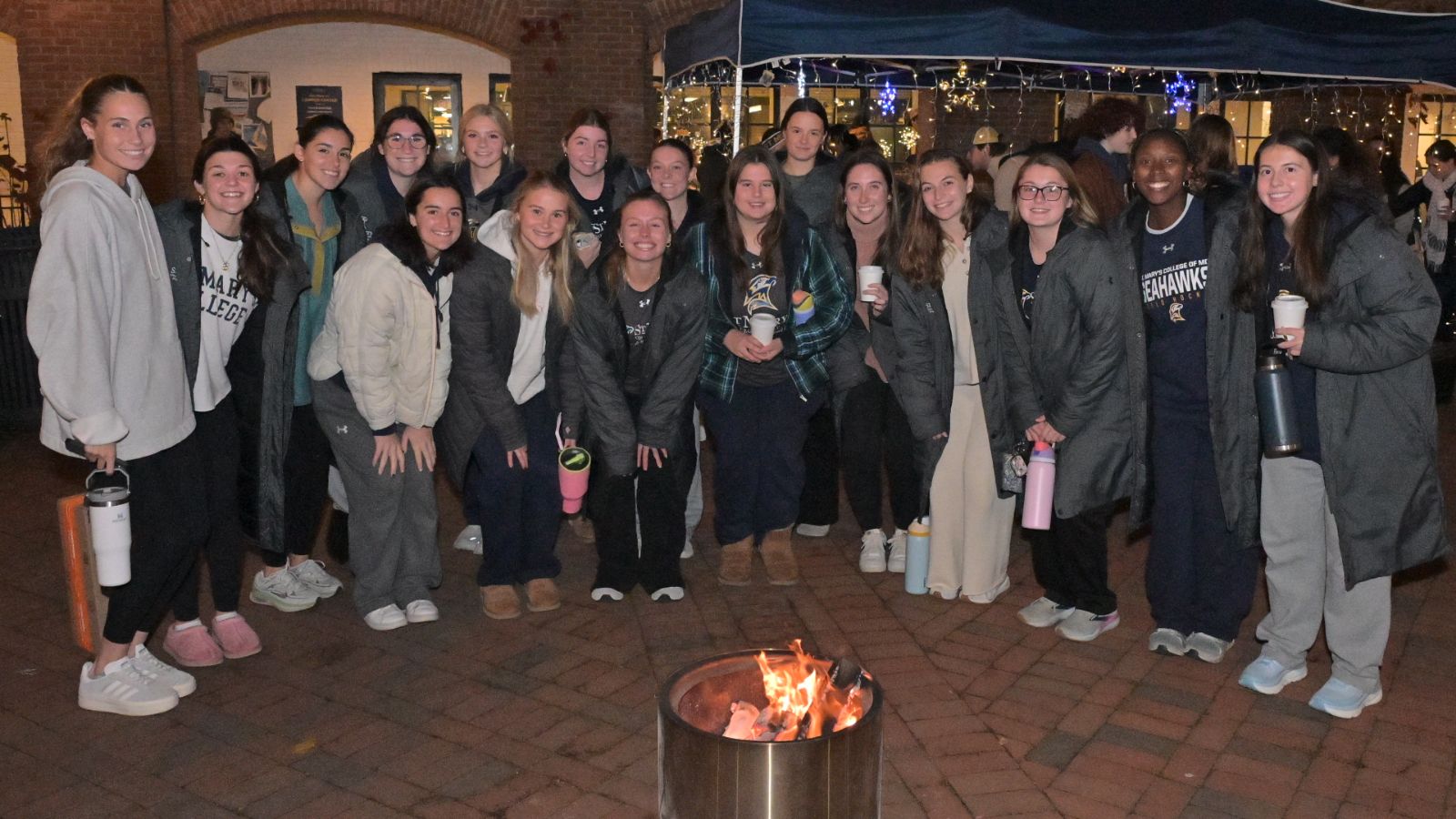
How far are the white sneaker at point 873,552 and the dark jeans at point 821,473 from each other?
46 cm

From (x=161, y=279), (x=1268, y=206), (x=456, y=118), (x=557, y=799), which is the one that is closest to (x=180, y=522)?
(x=161, y=279)

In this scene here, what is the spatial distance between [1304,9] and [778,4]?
429 centimetres

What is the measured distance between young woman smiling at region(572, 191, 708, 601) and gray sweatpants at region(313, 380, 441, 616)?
0.78 metres

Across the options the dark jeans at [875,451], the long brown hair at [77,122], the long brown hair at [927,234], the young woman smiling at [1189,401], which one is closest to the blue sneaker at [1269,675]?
the young woman smiling at [1189,401]

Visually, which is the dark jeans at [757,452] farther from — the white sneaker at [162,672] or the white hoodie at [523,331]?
the white sneaker at [162,672]

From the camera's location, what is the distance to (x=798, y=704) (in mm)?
3127

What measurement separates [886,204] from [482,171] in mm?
2083

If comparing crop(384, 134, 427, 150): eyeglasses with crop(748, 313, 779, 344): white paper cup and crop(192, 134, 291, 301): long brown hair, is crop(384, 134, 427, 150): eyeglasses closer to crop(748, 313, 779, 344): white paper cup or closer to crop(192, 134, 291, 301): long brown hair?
crop(192, 134, 291, 301): long brown hair

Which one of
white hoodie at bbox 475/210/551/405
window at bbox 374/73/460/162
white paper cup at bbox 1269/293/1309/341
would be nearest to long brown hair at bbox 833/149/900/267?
white hoodie at bbox 475/210/551/405

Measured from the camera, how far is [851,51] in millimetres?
8422

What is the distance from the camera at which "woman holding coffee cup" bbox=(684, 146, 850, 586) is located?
596 cm

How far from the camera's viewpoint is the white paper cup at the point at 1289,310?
4258mm

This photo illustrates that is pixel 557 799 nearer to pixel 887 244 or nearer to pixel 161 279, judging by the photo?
pixel 161 279

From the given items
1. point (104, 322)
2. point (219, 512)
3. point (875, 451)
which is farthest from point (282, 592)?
point (875, 451)
